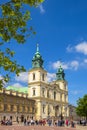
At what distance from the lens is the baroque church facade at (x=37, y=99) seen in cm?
8562

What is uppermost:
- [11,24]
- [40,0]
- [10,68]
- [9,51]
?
[40,0]

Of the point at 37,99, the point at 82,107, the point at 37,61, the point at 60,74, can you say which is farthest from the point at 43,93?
the point at 60,74

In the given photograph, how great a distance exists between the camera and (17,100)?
87.6 m

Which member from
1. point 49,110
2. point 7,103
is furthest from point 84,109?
point 7,103

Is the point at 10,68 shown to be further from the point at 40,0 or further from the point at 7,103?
the point at 7,103

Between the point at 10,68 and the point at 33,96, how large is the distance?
82.9m

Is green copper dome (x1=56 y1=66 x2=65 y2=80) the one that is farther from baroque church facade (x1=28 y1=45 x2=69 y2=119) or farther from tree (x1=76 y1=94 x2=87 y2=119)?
tree (x1=76 y1=94 x2=87 y2=119)

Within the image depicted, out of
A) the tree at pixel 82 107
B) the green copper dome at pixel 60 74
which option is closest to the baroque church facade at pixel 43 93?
the green copper dome at pixel 60 74

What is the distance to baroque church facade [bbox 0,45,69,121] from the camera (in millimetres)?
85625

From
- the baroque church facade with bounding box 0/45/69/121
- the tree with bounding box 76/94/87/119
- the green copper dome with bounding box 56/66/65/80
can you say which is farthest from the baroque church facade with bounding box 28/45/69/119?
the tree with bounding box 76/94/87/119

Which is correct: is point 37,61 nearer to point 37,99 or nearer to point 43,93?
point 43,93

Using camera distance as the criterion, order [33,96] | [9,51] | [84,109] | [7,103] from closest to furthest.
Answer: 1. [9,51]
2. [7,103]
3. [84,109]
4. [33,96]

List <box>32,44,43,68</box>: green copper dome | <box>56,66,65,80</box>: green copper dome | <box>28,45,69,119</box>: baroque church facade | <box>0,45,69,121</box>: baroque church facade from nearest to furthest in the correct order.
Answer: <box>0,45,69,121</box>: baroque church facade → <box>28,45,69,119</box>: baroque church facade → <box>32,44,43,68</box>: green copper dome → <box>56,66,65,80</box>: green copper dome

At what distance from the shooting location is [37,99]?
9631 cm
